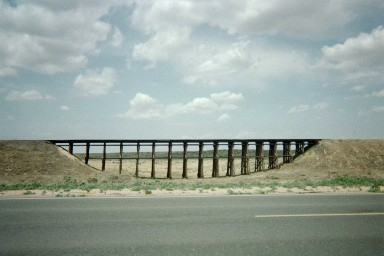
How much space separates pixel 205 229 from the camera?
16.8ft

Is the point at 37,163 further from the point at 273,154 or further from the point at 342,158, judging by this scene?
the point at 342,158

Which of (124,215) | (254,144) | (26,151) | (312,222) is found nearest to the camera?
(312,222)

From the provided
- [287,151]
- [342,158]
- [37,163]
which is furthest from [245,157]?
[37,163]

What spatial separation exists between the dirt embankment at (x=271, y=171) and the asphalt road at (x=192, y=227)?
31.5 feet

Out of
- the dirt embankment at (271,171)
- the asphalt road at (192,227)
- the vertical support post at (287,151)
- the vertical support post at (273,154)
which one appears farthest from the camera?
the vertical support post at (273,154)

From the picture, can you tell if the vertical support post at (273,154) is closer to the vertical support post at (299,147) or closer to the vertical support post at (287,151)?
the vertical support post at (287,151)

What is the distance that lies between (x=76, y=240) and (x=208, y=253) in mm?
2173

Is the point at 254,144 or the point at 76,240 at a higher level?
the point at 254,144

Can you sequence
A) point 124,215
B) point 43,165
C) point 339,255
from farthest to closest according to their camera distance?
1. point 43,165
2. point 124,215
3. point 339,255

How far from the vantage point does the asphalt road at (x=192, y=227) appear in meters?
4.14

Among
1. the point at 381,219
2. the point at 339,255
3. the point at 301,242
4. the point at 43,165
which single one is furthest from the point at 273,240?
the point at 43,165

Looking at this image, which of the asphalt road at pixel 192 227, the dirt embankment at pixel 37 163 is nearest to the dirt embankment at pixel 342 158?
the asphalt road at pixel 192 227

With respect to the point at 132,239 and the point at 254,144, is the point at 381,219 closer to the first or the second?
the point at 132,239

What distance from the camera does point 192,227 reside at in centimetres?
528
